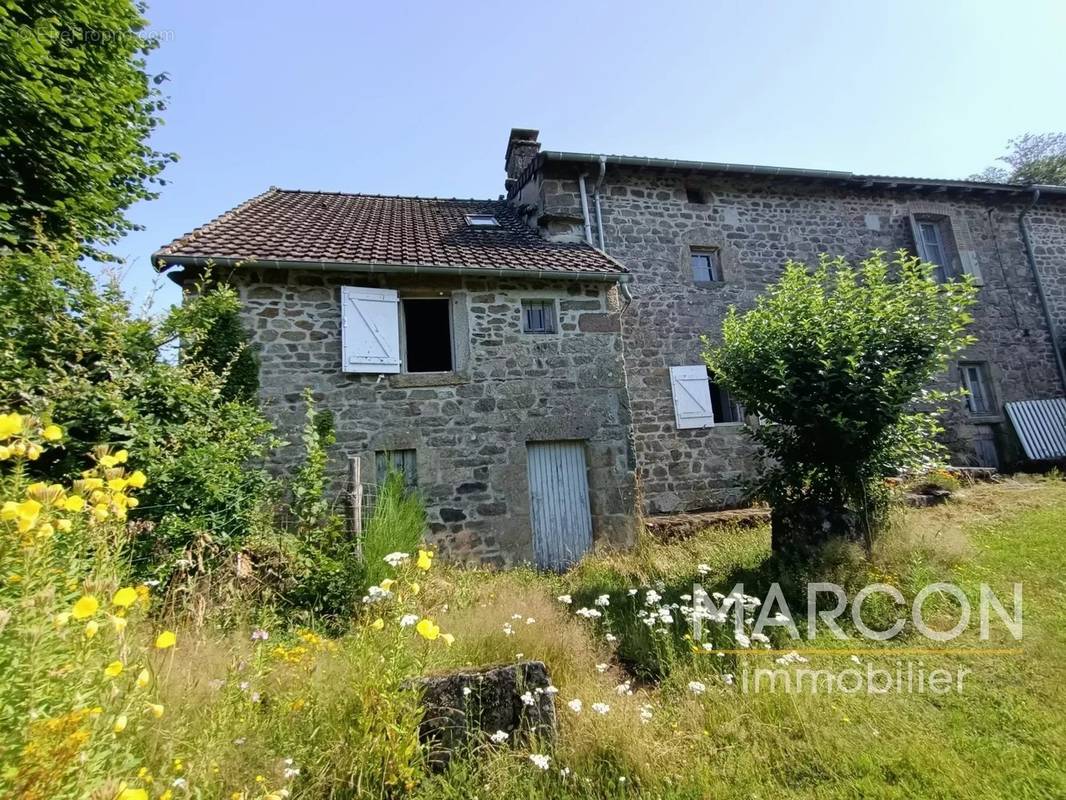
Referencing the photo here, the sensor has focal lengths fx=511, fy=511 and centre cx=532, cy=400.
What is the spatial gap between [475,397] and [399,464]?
1.36 metres

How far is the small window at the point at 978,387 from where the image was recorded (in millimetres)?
11047

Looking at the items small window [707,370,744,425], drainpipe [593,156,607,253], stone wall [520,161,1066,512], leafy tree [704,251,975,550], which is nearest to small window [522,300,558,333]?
stone wall [520,161,1066,512]

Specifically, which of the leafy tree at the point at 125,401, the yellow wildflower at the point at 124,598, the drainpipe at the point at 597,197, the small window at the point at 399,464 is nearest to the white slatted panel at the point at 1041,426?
the drainpipe at the point at 597,197

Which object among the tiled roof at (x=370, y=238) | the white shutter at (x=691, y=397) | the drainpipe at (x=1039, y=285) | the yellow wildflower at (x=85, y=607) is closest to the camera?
the yellow wildflower at (x=85, y=607)

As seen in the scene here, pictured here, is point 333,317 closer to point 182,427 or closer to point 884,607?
point 182,427

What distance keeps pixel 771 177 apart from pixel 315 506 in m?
10.5

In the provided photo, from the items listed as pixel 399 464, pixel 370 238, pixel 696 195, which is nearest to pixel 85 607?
pixel 399 464

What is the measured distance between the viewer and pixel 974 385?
1123cm

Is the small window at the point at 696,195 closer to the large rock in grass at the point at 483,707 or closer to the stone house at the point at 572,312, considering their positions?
the stone house at the point at 572,312

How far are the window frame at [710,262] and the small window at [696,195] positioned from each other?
95cm

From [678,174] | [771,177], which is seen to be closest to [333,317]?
[678,174]

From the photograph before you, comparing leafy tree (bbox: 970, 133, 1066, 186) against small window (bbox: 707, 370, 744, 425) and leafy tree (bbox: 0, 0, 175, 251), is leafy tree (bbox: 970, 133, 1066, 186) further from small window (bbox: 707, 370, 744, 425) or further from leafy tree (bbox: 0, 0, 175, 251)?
leafy tree (bbox: 0, 0, 175, 251)

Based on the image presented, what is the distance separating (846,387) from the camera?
496 centimetres

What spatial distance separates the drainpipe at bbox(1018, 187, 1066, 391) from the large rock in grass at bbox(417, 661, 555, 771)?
48.4ft
